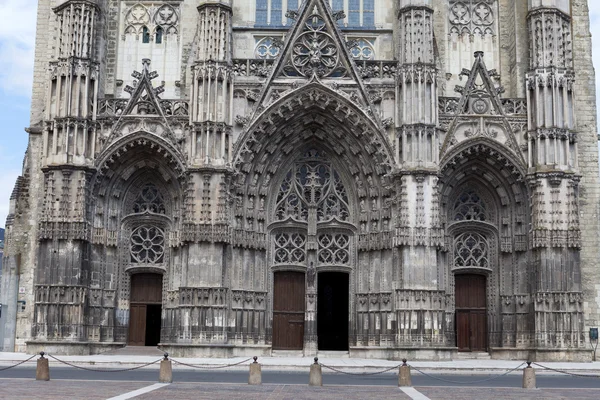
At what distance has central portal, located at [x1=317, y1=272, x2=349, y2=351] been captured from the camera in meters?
35.5

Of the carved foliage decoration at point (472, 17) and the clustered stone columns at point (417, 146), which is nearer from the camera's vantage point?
the clustered stone columns at point (417, 146)

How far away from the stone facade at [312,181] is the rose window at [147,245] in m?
0.09

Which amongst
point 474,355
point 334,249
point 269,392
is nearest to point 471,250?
point 474,355

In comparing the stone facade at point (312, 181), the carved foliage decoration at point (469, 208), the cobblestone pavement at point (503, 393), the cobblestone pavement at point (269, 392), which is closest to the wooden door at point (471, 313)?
the stone facade at point (312, 181)

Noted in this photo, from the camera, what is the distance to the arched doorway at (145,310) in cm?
3419

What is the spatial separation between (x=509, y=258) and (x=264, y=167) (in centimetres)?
1073

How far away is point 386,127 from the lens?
110ft

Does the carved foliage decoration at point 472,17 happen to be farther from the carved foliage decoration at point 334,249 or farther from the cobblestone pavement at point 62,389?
the cobblestone pavement at point 62,389

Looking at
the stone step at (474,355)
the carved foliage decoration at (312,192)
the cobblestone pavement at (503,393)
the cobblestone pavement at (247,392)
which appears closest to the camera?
the cobblestone pavement at (247,392)

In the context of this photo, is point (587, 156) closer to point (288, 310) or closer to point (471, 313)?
point (471, 313)

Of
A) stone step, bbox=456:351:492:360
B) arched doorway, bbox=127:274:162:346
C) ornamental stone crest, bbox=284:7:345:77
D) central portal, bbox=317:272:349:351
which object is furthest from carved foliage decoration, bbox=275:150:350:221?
stone step, bbox=456:351:492:360

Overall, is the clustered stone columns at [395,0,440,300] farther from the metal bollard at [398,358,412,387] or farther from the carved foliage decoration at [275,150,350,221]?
the metal bollard at [398,358,412,387]

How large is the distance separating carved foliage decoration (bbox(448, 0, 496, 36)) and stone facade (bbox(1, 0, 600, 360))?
39 centimetres

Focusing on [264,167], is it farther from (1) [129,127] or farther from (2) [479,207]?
(2) [479,207]
